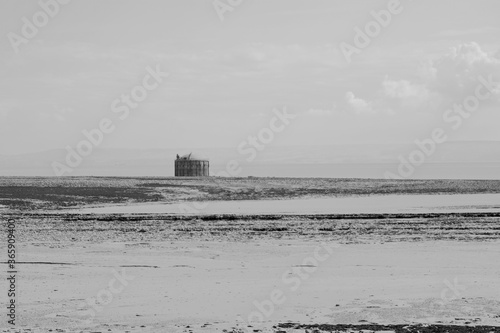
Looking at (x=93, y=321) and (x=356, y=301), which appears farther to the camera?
(x=356, y=301)

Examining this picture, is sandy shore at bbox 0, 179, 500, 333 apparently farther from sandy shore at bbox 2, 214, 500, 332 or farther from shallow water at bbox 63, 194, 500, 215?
shallow water at bbox 63, 194, 500, 215

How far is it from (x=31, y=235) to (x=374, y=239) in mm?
11637

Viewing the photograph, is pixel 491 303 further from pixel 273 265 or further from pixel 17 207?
pixel 17 207

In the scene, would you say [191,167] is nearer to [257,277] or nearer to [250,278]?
[257,277]

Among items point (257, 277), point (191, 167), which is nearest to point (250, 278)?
point (257, 277)

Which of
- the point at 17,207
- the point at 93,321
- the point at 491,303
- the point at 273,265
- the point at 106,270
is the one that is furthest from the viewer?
the point at 17,207

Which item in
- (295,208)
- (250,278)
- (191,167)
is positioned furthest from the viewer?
(191,167)

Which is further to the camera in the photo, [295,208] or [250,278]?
[295,208]

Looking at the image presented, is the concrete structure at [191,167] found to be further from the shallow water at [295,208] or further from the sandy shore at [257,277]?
the sandy shore at [257,277]

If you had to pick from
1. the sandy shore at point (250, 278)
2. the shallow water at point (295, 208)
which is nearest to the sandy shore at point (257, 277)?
the sandy shore at point (250, 278)

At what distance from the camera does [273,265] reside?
16.9 meters

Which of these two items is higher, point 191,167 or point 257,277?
point 191,167

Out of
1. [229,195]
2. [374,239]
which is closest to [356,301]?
[374,239]

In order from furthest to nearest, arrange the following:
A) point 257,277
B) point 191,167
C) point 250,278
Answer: point 191,167 → point 257,277 → point 250,278
